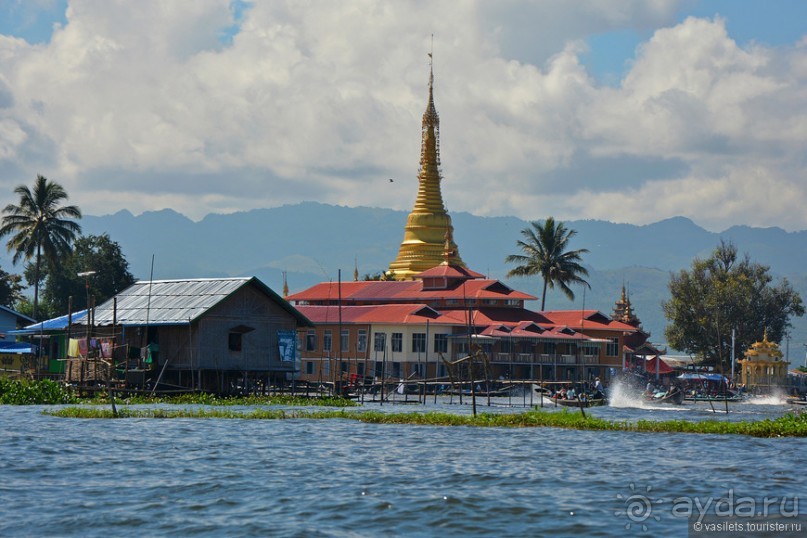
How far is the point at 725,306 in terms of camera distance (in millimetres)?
103062

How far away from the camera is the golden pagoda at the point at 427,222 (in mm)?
109688

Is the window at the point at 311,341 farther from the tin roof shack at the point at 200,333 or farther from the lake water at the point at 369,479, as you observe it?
the lake water at the point at 369,479

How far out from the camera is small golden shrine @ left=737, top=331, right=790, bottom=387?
92.4 metres

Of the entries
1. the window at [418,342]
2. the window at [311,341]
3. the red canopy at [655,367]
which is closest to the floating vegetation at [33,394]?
the window at [418,342]

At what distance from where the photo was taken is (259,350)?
64.2 m

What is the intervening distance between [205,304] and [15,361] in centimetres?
2153

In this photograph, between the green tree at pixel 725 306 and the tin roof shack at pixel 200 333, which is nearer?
the tin roof shack at pixel 200 333

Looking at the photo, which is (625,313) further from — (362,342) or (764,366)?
(362,342)

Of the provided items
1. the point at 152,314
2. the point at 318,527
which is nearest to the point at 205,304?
the point at 152,314

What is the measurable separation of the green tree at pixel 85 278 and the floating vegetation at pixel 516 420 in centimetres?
4873

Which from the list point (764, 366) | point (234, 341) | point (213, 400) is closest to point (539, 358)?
point (764, 366)

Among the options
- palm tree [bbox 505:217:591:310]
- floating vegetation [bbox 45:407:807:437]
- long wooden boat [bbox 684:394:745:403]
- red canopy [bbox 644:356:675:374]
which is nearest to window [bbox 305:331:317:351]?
palm tree [bbox 505:217:591:310]

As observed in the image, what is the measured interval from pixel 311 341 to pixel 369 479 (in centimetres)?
6189

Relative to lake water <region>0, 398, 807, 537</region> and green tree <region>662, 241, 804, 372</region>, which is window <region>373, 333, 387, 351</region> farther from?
lake water <region>0, 398, 807, 537</region>
